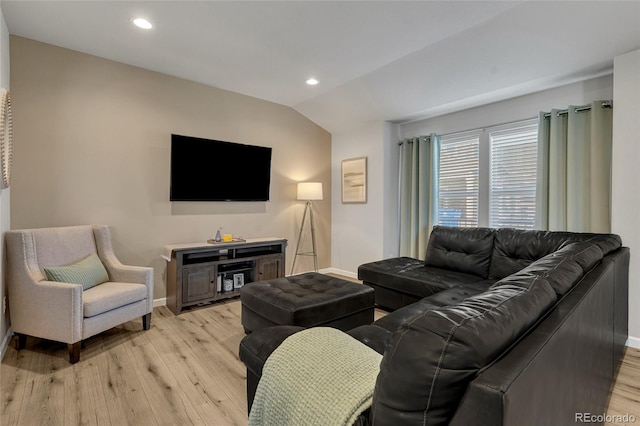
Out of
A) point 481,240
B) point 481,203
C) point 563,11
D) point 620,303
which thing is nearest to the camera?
point 620,303

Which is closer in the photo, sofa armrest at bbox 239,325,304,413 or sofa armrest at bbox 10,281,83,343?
sofa armrest at bbox 239,325,304,413

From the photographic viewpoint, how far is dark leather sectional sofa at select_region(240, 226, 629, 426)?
633mm

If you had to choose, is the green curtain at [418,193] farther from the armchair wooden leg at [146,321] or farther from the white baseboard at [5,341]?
the white baseboard at [5,341]

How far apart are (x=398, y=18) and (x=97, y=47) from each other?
2.85 meters

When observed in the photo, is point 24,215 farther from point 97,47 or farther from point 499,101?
point 499,101

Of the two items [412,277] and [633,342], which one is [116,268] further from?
[633,342]

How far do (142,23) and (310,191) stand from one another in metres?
2.71

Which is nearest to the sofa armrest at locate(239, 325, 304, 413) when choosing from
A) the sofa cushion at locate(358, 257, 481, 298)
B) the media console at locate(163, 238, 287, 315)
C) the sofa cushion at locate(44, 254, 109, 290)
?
the sofa cushion at locate(358, 257, 481, 298)

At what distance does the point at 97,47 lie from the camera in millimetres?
3049

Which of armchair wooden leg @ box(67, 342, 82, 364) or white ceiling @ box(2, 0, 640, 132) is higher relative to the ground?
white ceiling @ box(2, 0, 640, 132)

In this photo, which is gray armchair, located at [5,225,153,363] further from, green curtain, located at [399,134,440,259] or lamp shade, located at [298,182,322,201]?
green curtain, located at [399,134,440,259]

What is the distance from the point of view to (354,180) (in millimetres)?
4996

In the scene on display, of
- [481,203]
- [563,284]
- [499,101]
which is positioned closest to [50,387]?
[563,284]

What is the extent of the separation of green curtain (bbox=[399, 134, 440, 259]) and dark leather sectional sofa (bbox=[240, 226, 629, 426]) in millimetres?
2491
